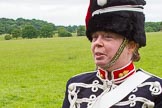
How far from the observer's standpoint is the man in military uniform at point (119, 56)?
2811mm

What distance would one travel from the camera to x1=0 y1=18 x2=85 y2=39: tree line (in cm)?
8619

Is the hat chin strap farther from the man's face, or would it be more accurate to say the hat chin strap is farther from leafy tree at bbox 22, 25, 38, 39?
leafy tree at bbox 22, 25, 38, 39

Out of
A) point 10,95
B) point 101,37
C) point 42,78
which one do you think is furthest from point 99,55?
point 42,78

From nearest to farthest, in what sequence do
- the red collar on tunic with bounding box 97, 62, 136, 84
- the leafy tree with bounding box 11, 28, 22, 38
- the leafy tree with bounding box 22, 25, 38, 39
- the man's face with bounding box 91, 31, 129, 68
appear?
the man's face with bounding box 91, 31, 129, 68, the red collar on tunic with bounding box 97, 62, 136, 84, the leafy tree with bounding box 11, 28, 22, 38, the leafy tree with bounding box 22, 25, 38, 39

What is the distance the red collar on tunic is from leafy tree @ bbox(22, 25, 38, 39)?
83.0 meters

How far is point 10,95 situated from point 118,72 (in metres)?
10.1

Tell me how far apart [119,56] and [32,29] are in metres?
84.9

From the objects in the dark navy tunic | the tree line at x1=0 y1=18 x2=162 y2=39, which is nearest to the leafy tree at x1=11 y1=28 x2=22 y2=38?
the tree line at x1=0 y1=18 x2=162 y2=39

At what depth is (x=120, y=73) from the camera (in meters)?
2.89

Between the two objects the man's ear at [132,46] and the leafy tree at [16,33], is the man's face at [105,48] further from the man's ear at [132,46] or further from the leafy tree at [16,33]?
the leafy tree at [16,33]

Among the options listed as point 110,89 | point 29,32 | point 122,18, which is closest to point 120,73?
point 110,89

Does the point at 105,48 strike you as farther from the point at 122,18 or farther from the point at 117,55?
the point at 122,18

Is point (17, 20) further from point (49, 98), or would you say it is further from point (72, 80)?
point (72, 80)

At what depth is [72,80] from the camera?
3.18 m
